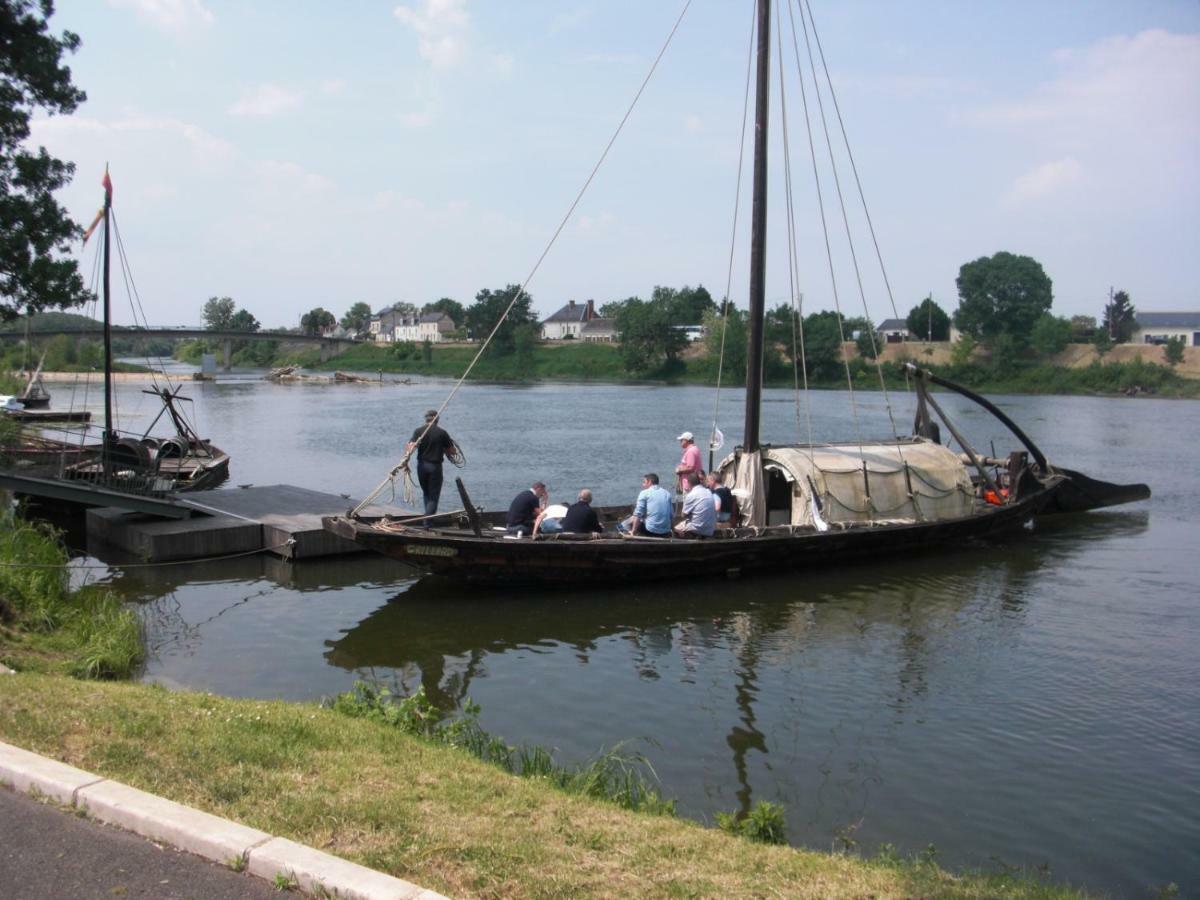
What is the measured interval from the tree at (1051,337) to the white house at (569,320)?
3647 inches

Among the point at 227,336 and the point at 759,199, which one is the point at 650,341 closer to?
the point at 227,336

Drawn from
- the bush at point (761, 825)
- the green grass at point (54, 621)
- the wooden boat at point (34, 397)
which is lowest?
the bush at point (761, 825)

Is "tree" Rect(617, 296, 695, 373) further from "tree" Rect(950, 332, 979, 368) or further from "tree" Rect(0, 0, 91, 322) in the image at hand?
"tree" Rect(0, 0, 91, 322)

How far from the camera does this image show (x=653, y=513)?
657 inches

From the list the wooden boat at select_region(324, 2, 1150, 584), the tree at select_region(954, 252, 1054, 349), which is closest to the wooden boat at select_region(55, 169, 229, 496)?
the wooden boat at select_region(324, 2, 1150, 584)

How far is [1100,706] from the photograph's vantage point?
12031mm

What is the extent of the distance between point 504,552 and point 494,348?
11092cm

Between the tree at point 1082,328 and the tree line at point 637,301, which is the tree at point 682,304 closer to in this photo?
the tree line at point 637,301

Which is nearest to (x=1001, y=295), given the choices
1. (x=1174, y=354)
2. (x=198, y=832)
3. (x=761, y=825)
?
(x=1174, y=354)

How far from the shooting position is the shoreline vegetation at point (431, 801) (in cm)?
562


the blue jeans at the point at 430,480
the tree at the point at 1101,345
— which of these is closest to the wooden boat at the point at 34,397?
the blue jeans at the point at 430,480

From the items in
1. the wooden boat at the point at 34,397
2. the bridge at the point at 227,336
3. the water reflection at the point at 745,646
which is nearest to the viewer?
the water reflection at the point at 745,646

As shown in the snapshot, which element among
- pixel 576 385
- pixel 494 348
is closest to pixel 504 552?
pixel 576 385

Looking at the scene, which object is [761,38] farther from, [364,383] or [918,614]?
[364,383]
